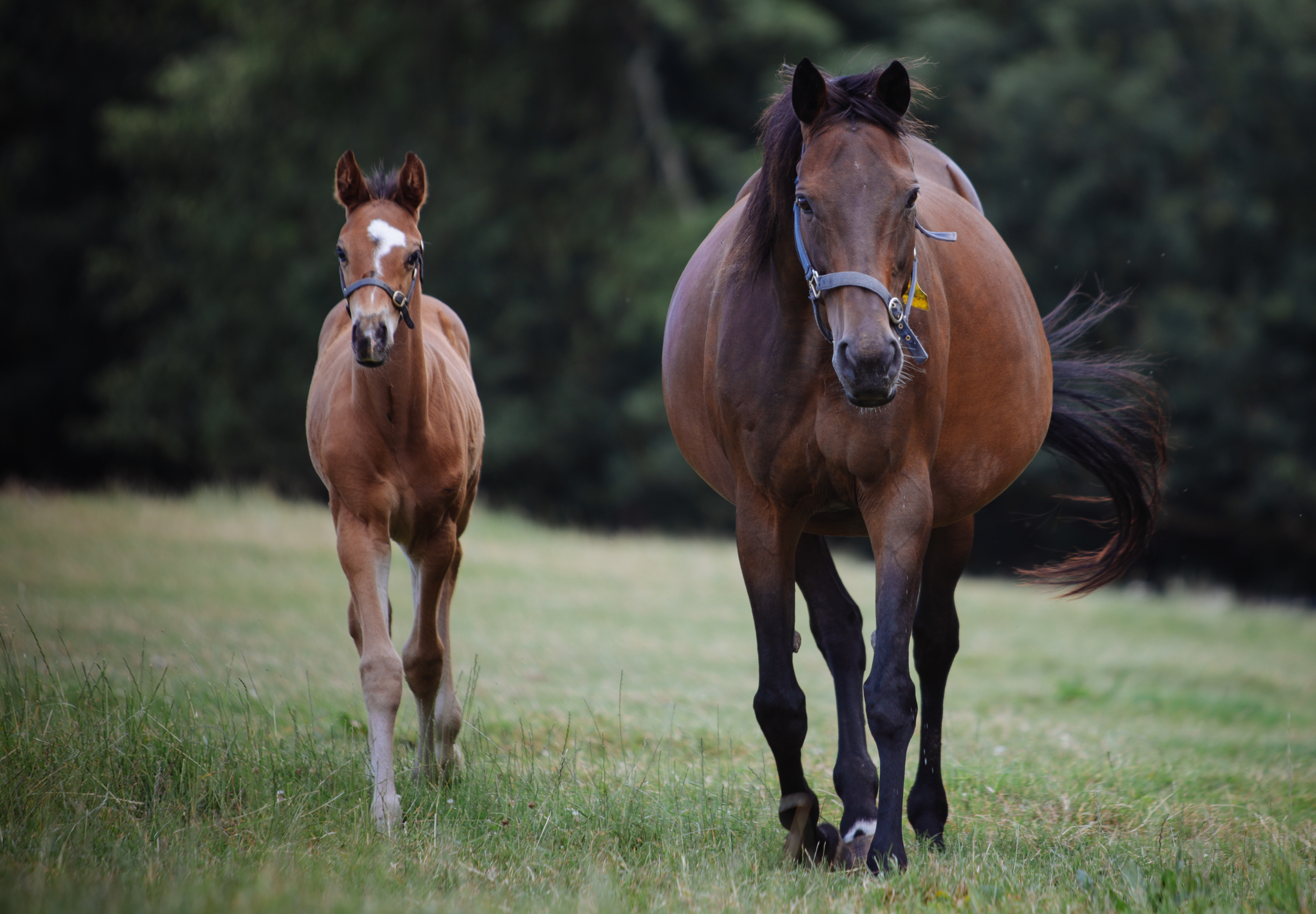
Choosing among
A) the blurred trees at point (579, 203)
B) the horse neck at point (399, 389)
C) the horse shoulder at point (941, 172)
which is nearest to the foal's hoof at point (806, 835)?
the horse neck at point (399, 389)

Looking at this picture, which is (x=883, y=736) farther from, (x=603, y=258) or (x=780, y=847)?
(x=603, y=258)

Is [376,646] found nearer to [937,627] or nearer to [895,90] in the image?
[937,627]

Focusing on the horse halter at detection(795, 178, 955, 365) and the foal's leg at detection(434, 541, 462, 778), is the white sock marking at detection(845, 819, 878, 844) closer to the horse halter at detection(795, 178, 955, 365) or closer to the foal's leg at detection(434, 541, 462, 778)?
the horse halter at detection(795, 178, 955, 365)

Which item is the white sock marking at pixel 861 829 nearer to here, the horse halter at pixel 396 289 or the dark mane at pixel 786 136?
the dark mane at pixel 786 136

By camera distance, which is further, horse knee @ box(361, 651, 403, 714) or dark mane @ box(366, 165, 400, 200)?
dark mane @ box(366, 165, 400, 200)

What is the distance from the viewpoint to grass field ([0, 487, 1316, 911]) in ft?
9.77

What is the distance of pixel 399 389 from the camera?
13.3 feet

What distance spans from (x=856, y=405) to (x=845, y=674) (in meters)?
1.16

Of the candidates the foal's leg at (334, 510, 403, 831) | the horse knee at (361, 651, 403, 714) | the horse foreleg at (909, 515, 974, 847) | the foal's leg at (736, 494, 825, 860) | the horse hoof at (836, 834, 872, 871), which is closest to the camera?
the horse hoof at (836, 834, 872, 871)

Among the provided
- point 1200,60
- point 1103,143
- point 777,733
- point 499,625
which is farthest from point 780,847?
point 1200,60

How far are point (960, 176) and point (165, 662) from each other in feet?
16.6

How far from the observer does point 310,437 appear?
4.56 meters

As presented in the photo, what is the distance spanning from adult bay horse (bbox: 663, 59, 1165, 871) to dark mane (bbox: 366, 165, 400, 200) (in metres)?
1.18

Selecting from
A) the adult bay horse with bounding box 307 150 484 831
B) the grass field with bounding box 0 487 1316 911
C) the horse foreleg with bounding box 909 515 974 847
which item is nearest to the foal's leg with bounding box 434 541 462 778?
the adult bay horse with bounding box 307 150 484 831
